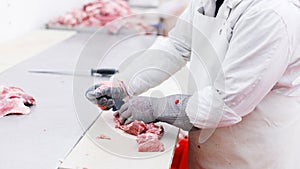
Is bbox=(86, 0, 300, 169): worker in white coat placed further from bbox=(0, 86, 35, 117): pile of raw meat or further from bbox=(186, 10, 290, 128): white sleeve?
bbox=(0, 86, 35, 117): pile of raw meat

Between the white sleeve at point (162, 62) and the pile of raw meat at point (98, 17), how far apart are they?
1168 mm

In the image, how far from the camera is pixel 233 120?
1.23 metres

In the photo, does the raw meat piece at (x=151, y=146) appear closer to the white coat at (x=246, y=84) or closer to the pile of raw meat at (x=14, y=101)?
the white coat at (x=246, y=84)

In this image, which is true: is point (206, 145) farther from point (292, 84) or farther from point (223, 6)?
point (223, 6)

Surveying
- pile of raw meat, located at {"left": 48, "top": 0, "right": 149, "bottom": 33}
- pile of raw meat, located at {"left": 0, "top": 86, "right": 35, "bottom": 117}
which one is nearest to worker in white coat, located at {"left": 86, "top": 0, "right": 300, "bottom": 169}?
pile of raw meat, located at {"left": 0, "top": 86, "right": 35, "bottom": 117}

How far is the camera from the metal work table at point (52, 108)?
3.76 ft

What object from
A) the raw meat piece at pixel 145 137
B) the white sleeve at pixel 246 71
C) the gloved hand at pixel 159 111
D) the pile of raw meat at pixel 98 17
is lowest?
the pile of raw meat at pixel 98 17

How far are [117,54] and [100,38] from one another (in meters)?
0.41

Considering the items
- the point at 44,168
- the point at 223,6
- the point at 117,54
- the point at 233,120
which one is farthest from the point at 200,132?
the point at 117,54

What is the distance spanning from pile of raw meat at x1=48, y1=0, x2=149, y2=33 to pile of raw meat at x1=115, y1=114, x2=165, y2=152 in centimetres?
155

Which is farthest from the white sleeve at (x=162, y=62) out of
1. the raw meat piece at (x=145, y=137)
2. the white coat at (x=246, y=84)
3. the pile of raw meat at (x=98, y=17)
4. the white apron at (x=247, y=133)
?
the pile of raw meat at (x=98, y=17)

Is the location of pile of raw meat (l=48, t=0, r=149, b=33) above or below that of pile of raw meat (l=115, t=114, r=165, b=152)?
below

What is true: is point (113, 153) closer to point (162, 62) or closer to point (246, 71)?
point (246, 71)

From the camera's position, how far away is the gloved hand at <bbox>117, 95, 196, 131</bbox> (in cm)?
127
